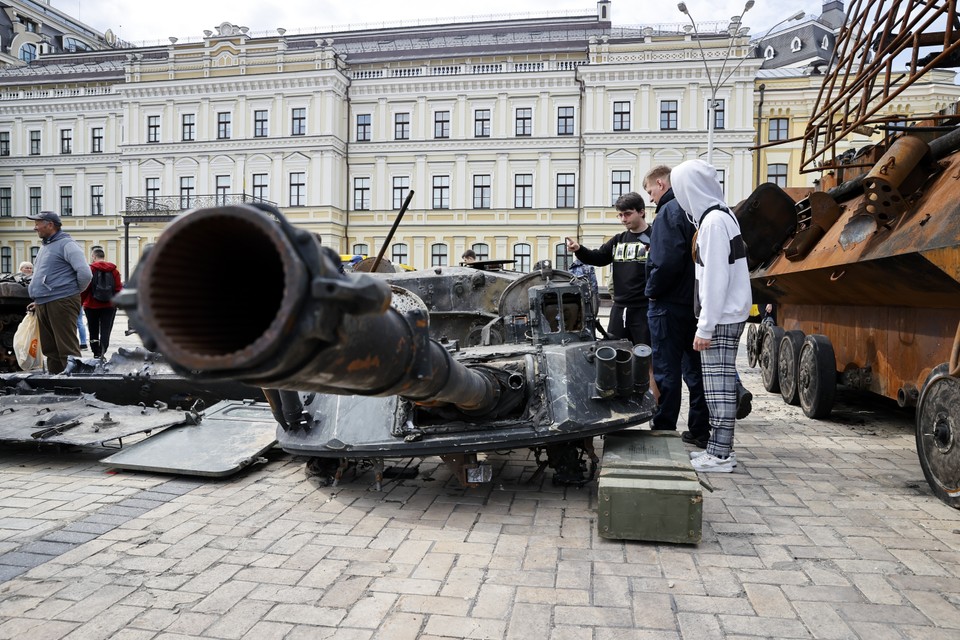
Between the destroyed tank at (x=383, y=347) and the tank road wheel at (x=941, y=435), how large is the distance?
1685mm

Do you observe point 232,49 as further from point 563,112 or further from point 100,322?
point 100,322

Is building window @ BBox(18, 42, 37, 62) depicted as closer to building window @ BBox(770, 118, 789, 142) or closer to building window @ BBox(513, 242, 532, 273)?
building window @ BBox(513, 242, 532, 273)

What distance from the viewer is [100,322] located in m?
10.3

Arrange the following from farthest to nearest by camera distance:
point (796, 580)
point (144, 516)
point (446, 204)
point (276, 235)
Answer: point (446, 204), point (144, 516), point (796, 580), point (276, 235)

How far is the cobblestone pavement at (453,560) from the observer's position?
2971 mm

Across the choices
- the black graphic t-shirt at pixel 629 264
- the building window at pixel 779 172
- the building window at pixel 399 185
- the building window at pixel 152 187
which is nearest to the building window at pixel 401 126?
the building window at pixel 399 185

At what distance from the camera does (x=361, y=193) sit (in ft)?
127

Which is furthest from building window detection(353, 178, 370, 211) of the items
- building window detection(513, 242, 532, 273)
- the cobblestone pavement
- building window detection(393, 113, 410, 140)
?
the cobblestone pavement

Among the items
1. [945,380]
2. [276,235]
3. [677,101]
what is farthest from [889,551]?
[677,101]

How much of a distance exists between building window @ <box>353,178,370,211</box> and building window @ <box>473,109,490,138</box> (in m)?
6.17

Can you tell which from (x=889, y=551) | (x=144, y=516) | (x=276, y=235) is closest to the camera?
(x=276, y=235)

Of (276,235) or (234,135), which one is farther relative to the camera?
(234,135)

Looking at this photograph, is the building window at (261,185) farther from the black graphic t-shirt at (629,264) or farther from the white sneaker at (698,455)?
the white sneaker at (698,455)

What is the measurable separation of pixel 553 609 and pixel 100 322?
917cm
